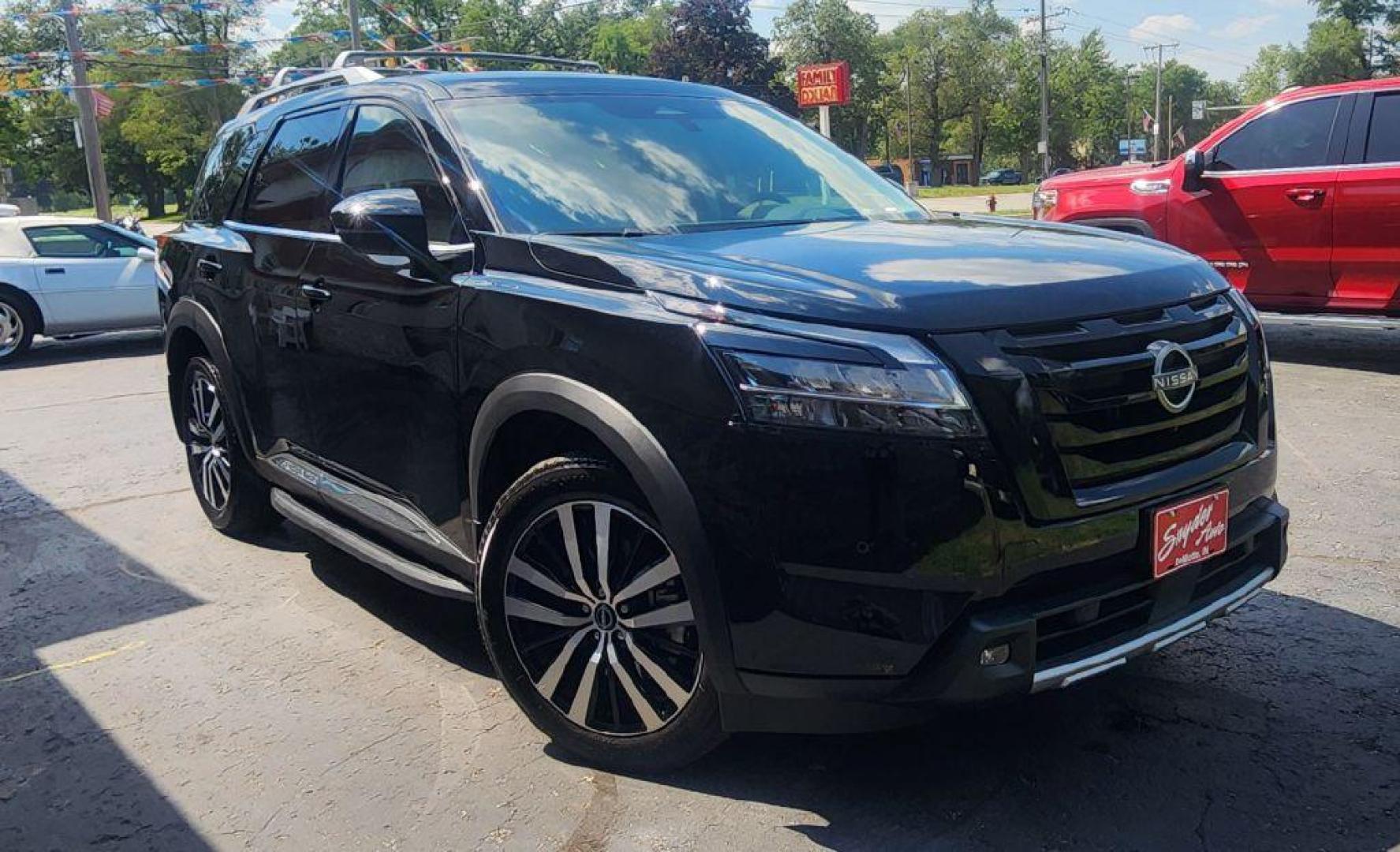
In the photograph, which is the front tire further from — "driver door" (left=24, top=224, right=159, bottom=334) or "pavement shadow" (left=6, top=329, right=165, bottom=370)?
"pavement shadow" (left=6, top=329, right=165, bottom=370)

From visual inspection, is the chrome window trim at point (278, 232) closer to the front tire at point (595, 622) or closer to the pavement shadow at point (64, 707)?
the front tire at point (595, 622)

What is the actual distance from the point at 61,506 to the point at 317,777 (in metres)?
3.73

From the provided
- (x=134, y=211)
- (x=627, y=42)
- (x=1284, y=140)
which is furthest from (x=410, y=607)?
(x=627, y=42)

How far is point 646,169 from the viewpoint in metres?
3.56

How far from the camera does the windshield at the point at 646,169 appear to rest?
3307mm

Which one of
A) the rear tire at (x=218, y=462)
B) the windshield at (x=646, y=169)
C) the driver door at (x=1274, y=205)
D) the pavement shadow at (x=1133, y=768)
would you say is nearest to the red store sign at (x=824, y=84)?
the driver door at (x=1274, y=205)

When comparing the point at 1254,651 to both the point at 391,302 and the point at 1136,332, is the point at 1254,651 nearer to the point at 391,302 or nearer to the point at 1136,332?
the point at 1136,332

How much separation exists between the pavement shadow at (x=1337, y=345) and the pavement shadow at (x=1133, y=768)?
5876 mm

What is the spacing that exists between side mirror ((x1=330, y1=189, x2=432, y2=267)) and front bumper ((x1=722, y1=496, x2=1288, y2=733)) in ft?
5.36

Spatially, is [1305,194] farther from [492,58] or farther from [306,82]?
[306,82]

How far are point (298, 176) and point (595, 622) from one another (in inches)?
96.2

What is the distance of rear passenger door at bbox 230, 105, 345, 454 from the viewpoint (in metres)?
4.04

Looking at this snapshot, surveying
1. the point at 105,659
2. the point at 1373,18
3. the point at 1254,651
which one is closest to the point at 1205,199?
the point at 1254,651

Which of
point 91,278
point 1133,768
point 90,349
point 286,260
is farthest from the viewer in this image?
point 90,349
